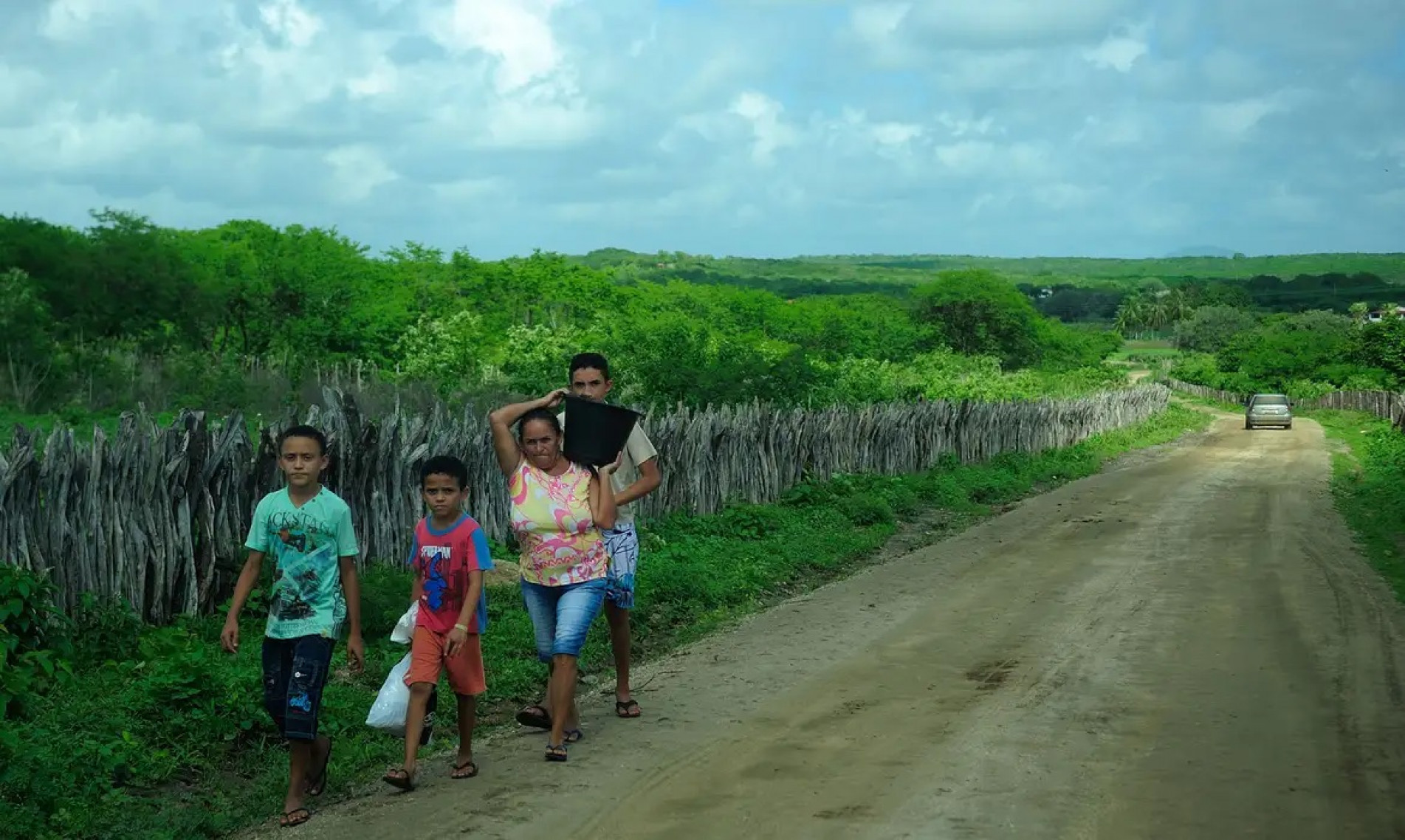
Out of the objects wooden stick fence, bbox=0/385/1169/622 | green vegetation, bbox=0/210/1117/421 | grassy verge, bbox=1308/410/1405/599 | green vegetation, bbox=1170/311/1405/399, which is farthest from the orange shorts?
green vegetation, bbox=1170/311/1405/399

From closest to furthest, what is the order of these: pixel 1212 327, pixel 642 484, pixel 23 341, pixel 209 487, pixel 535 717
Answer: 1. pixel 642 484
2. pixel 535 717
3. pixel 209 487
4. pixel 23 341
5. pixel 1212 327

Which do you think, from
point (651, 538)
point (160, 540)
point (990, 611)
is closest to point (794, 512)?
point (651, 538)

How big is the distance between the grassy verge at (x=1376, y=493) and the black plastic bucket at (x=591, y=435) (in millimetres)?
7414

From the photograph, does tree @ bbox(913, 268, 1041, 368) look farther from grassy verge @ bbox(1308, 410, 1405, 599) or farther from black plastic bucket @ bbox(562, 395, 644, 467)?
black plastic bucket @ bbox(562, 395, 644, 467)

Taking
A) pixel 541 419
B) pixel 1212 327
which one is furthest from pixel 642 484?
pixel 1212 327

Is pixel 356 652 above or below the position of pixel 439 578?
below

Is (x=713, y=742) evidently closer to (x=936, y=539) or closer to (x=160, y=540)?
(x=160, y=540)

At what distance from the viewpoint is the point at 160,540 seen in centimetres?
838

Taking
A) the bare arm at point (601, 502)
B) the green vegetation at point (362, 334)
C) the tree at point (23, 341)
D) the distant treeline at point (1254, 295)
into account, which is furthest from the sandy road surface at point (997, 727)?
the distant treeline at point (1254, 295)

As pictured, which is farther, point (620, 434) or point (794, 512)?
point (794, 512)

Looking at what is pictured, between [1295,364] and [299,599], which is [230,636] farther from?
[1295,364]

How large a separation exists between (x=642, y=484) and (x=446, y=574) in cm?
114

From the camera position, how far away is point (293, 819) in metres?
5.21

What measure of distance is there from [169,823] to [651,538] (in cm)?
794
